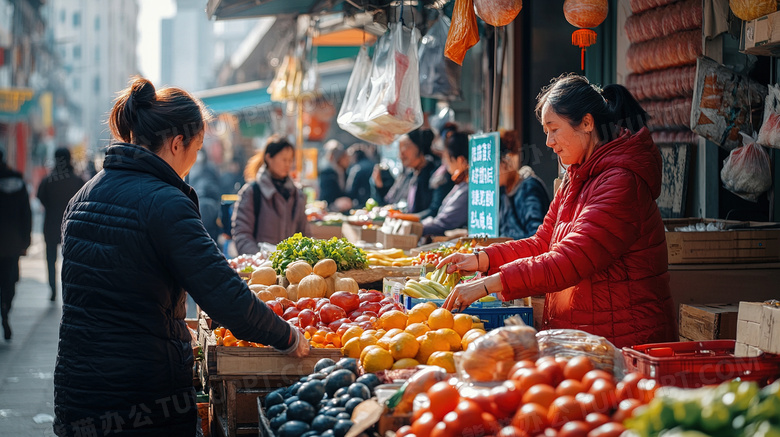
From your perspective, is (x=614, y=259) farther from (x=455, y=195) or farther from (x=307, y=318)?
(x=455, y=195)

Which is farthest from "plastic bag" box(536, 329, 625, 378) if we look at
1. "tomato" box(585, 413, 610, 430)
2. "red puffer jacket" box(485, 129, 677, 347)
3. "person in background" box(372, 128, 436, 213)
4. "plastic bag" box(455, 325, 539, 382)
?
"person in background" box(372, 128, 436, 213)

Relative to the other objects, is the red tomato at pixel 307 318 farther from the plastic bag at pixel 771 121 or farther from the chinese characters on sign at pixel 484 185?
the plastic bag at pixel 771 121

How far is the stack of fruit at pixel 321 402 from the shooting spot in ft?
8.33

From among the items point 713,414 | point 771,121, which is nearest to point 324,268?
point 771,121

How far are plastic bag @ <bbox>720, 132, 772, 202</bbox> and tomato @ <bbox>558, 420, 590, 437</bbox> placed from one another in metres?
3.52

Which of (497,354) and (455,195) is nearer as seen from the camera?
(497,354)

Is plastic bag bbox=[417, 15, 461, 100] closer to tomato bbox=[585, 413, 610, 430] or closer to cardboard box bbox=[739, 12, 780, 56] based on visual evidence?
cardboard box bbox=[739, 12, 780, 56]

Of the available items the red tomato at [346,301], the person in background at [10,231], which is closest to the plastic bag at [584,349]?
the red tomato at [346,301]

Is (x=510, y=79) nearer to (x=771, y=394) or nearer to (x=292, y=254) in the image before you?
(x=292, y=254)

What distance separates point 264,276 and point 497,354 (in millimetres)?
2866

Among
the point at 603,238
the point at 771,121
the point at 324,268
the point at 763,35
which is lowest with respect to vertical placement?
the point at 324,268

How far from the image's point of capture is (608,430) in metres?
1.87

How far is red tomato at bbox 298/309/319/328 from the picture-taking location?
13.0 feet

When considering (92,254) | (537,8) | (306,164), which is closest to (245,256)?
(92,254)
